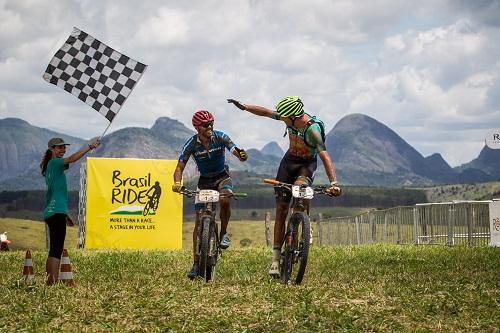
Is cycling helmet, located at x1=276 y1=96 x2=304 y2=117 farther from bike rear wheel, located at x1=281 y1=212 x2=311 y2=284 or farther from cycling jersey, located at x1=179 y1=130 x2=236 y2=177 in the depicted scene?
bike rear wheel, located at x1=281 y1=212 x2=311 y2=284

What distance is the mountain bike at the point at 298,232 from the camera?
11289mm

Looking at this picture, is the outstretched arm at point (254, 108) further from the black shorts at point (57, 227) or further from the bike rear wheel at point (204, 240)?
the black shorts at point (57, 227)

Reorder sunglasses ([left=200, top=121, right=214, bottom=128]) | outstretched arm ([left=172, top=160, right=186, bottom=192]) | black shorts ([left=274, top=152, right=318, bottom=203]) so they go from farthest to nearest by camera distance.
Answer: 1. sunglasses ([left=200, top=121, right=214, bottom=128])
2. outstretched arm ([left=172, top=160, right=186, bottom=192])
3. black shorts ([left=274, top=152, right=318, bottom=203])

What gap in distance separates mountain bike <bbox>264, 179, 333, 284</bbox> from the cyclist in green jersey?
0.24m

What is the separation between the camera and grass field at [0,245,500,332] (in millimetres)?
7879

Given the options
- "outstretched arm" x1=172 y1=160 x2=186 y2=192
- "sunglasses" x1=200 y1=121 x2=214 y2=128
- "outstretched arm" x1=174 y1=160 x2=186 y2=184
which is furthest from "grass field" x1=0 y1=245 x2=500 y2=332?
"sunglasses" x1=200 y1=121 x2=214 y2=128

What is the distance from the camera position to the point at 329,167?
11.8 metres

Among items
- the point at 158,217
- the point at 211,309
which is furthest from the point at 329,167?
the point at 158,217

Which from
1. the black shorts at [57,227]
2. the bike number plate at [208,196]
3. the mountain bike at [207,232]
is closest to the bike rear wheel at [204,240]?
the mountain bike at [207,232]

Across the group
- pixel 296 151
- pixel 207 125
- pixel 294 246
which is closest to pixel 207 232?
pixel 294 246

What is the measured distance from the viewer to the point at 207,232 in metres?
12.0

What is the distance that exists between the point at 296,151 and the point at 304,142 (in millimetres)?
218

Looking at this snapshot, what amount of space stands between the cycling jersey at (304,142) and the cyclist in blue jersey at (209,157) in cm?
83

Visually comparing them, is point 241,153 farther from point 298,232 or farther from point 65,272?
point 65,272
